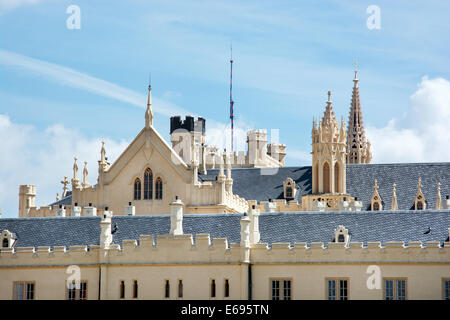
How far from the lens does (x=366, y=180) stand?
5369 inches

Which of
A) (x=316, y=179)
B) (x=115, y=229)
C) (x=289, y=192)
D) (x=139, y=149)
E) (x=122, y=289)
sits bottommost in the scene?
(x=122, y=289)

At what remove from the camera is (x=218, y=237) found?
99938 millimetres

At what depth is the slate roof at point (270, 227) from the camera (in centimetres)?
9725

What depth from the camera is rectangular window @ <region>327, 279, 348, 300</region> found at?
307 ft

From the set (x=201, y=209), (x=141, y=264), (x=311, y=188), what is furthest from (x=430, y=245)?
(x=311, y=188)

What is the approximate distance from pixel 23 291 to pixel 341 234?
884 inches

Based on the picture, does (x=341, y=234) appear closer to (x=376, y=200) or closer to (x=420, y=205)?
(x=420, y=205)

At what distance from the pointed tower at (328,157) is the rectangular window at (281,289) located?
39012 mm

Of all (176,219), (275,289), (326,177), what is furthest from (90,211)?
(326,177)

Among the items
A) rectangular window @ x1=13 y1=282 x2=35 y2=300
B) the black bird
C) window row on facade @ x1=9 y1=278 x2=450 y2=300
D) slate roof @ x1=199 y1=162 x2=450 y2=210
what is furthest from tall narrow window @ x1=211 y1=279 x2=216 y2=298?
slate roof @ x1=199 y1=162 x2=450 y2=210

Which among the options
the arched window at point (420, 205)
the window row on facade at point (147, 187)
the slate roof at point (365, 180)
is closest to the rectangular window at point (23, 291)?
the window row on facade at point (147, 187)

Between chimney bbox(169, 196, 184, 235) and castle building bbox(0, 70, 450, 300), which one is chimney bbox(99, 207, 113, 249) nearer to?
castle building bbox(0, 70, 450, 300)

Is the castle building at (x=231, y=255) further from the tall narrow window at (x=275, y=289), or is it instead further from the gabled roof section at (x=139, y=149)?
the gabled roof section at (x=139, y=149)

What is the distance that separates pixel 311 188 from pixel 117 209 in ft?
66.9
